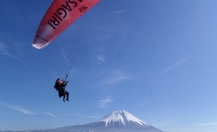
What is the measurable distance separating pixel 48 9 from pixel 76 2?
1.54 meters

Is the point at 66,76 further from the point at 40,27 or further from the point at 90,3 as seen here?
the point at 90,3

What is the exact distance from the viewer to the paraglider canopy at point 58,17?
1056 centimetres

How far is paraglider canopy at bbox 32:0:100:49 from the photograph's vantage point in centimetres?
1056

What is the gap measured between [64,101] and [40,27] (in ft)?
16.4

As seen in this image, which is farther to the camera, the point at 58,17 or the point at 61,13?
the point at 58,17

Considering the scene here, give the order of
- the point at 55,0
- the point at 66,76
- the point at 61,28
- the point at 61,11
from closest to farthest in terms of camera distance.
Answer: the point at 55,0, the point at 61,11, the point at 61,28, the point at 66,76

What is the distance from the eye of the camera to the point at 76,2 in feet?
34.9

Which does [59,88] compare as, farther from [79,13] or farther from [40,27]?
[79,13]

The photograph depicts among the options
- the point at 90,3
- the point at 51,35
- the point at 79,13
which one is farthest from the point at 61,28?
the point at 90,3

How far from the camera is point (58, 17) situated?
438 inches

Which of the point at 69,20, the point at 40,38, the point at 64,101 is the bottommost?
the point at 64,101

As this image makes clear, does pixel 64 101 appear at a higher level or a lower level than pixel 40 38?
lower

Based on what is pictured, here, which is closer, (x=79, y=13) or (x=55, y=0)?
(x=55, y=0)

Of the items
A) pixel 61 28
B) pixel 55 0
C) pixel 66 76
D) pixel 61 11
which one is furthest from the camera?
pixel 66 76
